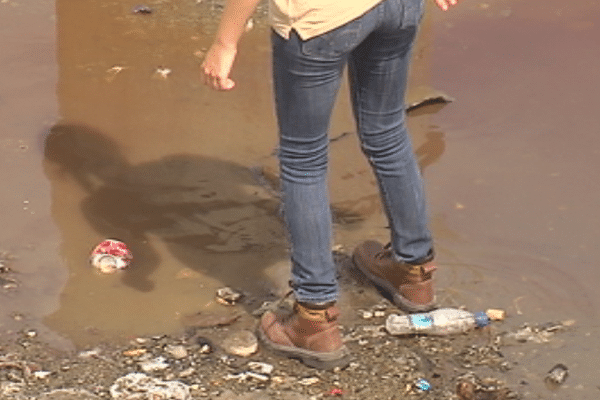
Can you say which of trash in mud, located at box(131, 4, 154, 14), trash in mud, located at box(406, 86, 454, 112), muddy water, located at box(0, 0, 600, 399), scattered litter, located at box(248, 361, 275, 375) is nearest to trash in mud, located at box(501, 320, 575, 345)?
muddy water, located at box(0, 0, 600, 399)

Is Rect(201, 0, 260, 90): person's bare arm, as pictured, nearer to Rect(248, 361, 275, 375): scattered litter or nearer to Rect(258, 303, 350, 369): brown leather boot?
Rect(258, 303, 350, 369): brown leather boot

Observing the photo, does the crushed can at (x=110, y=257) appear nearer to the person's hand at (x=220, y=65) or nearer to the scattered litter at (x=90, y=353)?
the scattered litter at (x=90, y=353)

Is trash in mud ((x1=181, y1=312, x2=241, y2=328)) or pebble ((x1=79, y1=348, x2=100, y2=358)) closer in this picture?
pebble ((x1=79, y1=348, x2=100, y2=358))

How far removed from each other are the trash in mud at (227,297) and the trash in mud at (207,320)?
0.07 meters

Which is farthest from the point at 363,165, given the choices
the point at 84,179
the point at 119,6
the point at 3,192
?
the point at 119,6

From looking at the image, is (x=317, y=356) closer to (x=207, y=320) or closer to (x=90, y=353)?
(x=207, y=320)

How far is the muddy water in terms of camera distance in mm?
4129

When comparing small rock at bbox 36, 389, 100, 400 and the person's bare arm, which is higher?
the person's bare arm

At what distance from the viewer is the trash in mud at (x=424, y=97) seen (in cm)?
544

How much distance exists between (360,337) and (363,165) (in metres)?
1.25

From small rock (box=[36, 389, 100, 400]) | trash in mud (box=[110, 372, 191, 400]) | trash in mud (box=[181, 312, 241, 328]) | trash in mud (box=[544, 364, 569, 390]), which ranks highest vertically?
trash in mud (box=[544, 364, 569, 390])

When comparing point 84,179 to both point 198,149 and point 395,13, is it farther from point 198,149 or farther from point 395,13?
point 395,13

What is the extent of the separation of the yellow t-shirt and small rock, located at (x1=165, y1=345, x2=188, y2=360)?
1.08m

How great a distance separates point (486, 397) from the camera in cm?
363
